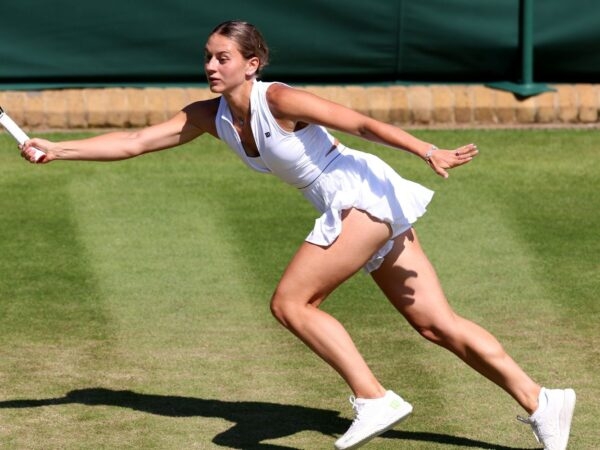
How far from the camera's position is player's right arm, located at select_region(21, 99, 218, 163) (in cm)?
704

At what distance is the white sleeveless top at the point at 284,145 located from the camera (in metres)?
6.63

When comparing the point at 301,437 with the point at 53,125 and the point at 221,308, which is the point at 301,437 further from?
the point at 53,125

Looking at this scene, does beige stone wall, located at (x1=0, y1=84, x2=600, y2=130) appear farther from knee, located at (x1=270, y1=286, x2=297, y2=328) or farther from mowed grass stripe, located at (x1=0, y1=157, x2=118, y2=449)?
knee, located at (x1=270, y1=286, x2=297, y2=328)

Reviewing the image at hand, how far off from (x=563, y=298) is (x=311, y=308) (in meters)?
2.70

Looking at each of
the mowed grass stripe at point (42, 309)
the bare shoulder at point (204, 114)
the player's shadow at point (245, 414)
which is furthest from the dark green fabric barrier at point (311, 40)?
the bare shoulder at point (204, 114)

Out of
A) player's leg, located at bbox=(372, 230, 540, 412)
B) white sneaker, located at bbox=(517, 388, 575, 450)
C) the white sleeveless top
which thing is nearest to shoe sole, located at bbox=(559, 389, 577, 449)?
white sneaker, located at bbox=(517, 388, 575, 450)

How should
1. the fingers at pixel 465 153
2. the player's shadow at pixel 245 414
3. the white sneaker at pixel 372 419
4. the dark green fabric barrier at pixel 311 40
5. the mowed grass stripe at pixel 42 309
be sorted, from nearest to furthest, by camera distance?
the fingers at pixel 465 153
the white sneaker at pixel 372 419
the player's shadow at pixel 245 414
the mowed grass stripe at pixel 42 309
the dark green fabric barrier at pixel 311 40

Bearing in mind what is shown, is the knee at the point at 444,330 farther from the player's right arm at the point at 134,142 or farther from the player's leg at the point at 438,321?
the player's right arm at the point at 134,142

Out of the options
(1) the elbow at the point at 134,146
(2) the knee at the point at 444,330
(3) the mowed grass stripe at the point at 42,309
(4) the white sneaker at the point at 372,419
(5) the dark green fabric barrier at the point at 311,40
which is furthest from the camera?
(5) the dark green fabric barrier at the point at 311,40

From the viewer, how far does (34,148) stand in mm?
7055

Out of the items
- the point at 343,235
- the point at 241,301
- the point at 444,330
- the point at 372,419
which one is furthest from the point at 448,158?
the point at 241,301

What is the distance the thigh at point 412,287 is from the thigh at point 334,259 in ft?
0.56

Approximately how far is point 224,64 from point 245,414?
5.35 ft

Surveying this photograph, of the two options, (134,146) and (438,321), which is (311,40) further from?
(438,321)
